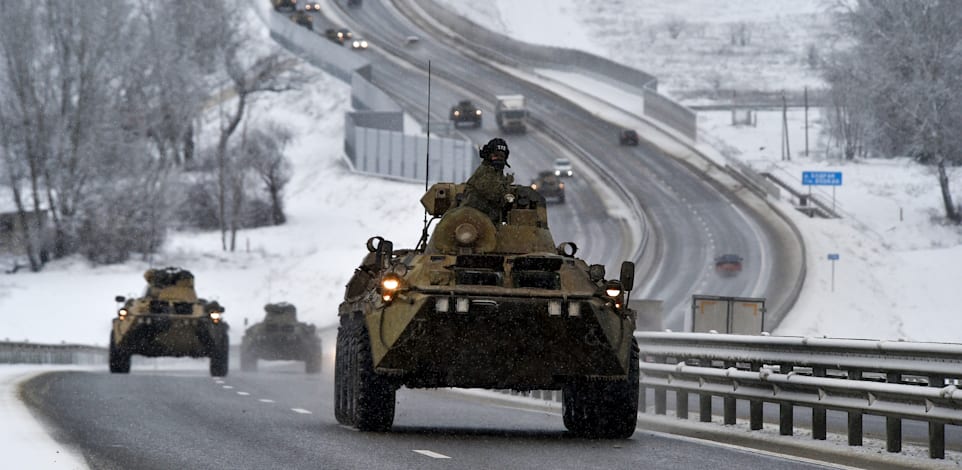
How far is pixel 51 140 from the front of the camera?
7144 cm

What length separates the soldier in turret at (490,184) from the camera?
56.1 ft

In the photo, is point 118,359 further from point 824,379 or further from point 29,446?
point 29,446

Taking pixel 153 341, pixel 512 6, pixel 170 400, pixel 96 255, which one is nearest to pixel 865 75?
pixel 96 255

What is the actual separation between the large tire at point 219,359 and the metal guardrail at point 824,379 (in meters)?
15.4

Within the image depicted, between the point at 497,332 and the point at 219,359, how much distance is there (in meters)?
19.3

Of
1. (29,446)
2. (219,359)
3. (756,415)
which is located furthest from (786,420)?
(219,359)

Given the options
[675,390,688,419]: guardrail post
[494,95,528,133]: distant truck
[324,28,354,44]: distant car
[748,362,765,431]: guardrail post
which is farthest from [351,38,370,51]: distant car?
[748,362,765,431]: guardrail post

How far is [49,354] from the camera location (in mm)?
43438

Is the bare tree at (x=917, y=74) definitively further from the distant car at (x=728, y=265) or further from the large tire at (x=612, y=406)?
the large tire at (x=612, y=406)

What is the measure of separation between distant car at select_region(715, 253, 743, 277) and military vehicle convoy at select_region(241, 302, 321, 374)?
31836 mm

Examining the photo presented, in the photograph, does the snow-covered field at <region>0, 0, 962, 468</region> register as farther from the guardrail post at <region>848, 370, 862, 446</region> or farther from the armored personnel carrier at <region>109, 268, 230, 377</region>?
the guardrail post at <region>848, 370, 862, 446</region>

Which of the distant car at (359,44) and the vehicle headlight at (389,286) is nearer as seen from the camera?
the vehicle headlight at (389,286)

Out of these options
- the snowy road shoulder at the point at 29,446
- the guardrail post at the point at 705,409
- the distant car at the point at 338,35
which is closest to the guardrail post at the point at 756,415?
the guardrail post at the point at 705,409

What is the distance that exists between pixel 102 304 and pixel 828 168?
43457mm
